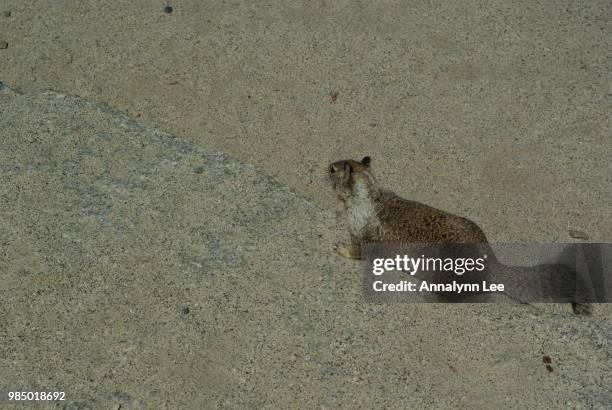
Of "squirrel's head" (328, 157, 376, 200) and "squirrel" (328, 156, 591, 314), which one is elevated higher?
"squirrel's head" (328, 157, 376, 200)

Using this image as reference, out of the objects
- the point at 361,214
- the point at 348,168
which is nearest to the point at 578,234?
the point at 361,214

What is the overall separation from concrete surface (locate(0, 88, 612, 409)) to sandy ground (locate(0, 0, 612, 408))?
0.02 metres

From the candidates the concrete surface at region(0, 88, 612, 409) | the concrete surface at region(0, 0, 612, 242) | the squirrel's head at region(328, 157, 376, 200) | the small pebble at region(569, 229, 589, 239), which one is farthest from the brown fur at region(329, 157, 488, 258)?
the small pebble at region(569, 229, 589, 239)

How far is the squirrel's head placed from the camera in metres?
5.61

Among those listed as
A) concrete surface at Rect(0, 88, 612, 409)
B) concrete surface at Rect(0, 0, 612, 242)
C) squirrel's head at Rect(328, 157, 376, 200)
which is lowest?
concrete surface at Rect(0, 88, 612, 409)

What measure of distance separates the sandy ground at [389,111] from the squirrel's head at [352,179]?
0.93 ft

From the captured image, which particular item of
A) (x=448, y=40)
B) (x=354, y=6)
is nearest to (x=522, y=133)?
(x=448, y=40)

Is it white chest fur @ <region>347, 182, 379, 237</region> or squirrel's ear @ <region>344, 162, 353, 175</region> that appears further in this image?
squirrel's ear @ <region>344, 162, 353, 175</region>

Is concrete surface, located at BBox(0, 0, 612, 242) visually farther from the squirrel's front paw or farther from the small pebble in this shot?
the squirrel's front paw

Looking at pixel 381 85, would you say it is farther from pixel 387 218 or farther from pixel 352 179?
pixel 387 218

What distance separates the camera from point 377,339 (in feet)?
Answer: 16.3

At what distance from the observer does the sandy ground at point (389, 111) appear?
4.91 m

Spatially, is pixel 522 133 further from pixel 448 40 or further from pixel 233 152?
pixel 233 152

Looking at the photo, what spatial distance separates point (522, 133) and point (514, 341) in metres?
2.63
